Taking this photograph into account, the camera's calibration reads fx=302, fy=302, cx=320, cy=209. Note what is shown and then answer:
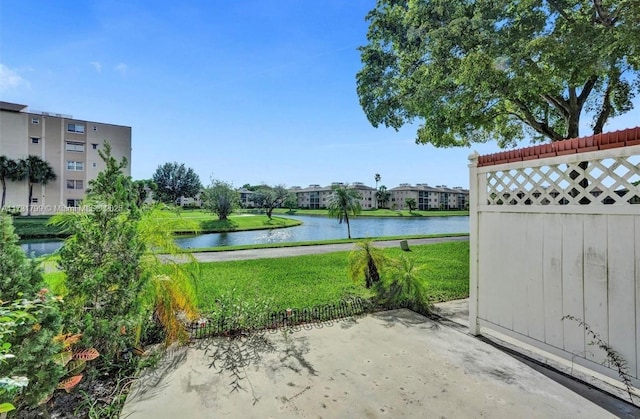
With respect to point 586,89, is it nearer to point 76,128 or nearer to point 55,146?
point 76,128

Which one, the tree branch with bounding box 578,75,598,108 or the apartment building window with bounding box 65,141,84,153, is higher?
the apartment building window with bounding box 65,141,84,153

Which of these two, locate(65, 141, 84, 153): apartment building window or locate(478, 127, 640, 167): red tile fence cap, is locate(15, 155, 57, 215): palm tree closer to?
locate(65, 141, 84, 153): apartment building window

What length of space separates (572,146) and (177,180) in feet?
160

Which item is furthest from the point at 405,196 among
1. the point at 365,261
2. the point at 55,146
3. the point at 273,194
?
the point at 365,261

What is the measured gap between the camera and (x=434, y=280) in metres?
6.89

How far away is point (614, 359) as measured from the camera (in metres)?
2.54

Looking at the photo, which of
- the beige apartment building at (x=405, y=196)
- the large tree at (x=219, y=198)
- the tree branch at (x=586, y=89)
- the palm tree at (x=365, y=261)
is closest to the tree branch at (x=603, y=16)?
the tree branch at (x=586, y=89)

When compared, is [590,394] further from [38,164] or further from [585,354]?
[38,164]

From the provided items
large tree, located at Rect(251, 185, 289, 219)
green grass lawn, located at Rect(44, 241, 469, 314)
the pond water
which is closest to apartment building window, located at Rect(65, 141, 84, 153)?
the pond water

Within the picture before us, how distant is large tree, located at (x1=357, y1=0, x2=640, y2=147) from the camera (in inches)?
214

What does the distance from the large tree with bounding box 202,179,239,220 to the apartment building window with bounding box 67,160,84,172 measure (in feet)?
35.5

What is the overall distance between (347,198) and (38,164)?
2602 centimetres

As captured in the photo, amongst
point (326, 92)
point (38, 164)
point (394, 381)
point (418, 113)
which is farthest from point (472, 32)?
point (38, 164)

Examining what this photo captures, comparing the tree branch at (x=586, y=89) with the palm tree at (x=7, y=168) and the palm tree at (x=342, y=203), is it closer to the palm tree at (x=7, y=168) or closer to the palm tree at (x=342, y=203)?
the palm tree at (x=342, y=203)
